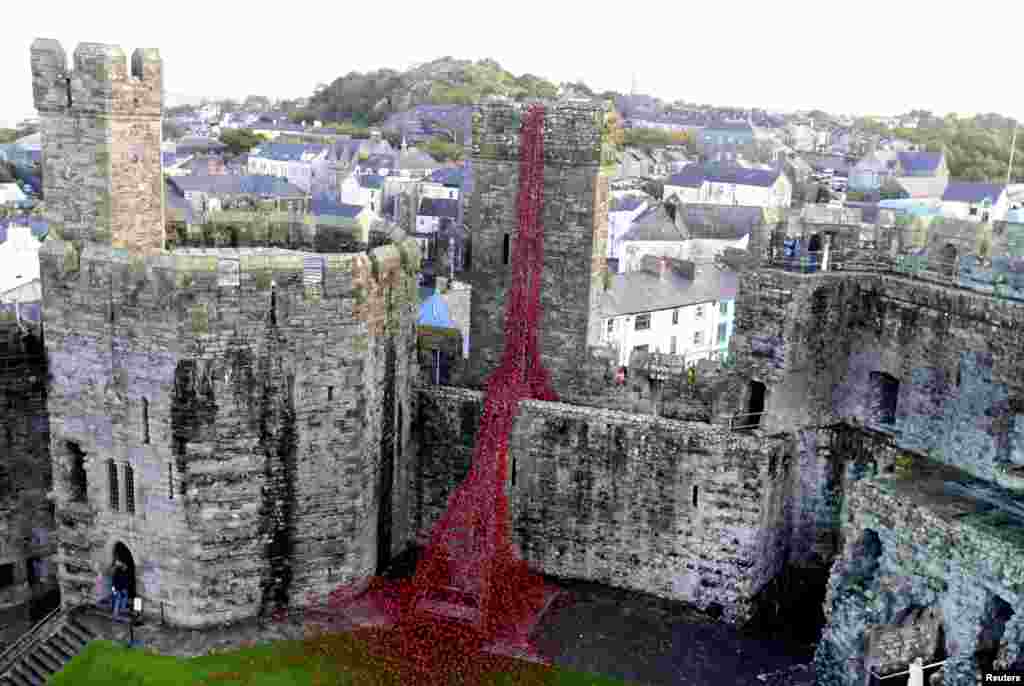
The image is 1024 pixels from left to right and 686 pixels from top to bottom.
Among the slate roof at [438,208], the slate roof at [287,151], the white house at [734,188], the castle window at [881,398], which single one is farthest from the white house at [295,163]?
the castle window at [881,398]

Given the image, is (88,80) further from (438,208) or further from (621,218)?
(438,208)

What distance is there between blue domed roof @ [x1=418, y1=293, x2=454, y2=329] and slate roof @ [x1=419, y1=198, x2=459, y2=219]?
29342mm

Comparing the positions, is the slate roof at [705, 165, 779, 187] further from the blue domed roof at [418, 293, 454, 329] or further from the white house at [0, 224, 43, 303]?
the white house at [0, 224, 43, 303]

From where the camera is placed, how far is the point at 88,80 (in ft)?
48.7

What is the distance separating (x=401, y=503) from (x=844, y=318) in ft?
27.0

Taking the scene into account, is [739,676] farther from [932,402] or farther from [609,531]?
[932,402]

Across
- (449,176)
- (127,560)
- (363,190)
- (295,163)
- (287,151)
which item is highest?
(287,151)

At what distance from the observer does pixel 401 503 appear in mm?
18375

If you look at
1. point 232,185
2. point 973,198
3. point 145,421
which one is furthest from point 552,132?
point 973,198

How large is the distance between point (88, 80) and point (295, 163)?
72918 millimetres

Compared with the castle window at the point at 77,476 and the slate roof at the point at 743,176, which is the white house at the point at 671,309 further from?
the slate roof at the point at 743,176

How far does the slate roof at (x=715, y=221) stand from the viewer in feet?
181

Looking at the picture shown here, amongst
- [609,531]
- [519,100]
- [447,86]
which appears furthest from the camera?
[447,86]

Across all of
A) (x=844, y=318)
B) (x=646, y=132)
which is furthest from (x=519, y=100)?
(x=646, y=132)
